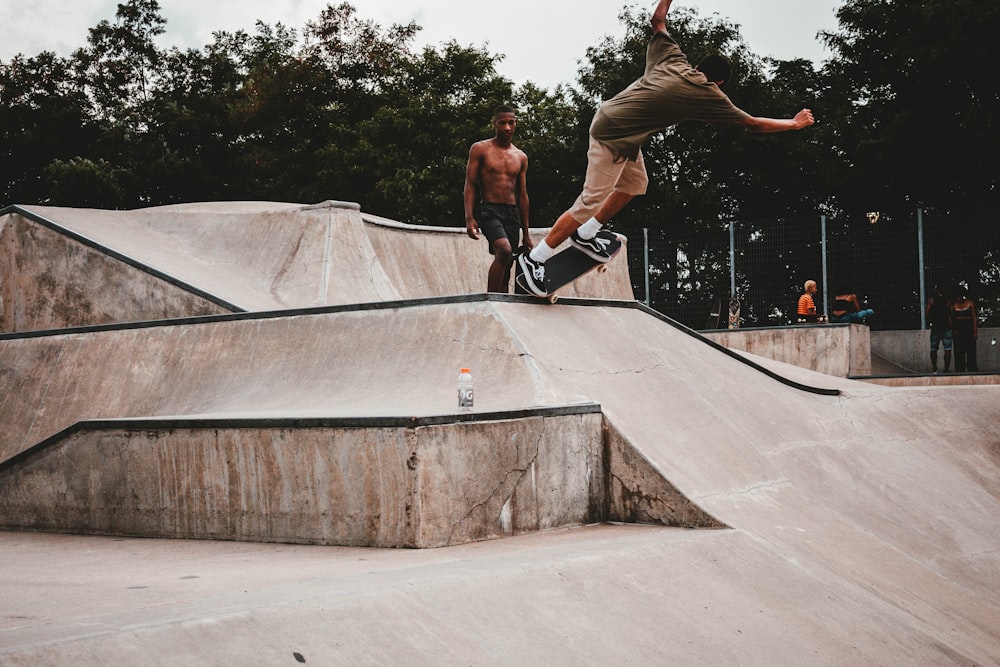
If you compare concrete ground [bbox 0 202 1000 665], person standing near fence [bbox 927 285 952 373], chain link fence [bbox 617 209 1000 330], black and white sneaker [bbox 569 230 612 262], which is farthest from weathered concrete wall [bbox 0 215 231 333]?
person standing near fence [bbox 927 285 952 373]

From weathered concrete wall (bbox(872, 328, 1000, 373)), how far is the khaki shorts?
11691 millimetres

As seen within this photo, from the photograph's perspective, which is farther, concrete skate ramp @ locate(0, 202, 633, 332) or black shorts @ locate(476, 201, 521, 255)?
concrete skate ramp @ locate(0, 202, 633, 332)

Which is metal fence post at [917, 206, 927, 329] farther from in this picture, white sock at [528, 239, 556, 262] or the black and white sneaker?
white sock at [528, 239, 556, 262]

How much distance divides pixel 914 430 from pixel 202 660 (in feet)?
22.6

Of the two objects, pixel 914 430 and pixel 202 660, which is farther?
pixel 914 430

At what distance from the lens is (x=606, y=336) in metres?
7.49

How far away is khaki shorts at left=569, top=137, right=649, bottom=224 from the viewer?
7164 millimetres

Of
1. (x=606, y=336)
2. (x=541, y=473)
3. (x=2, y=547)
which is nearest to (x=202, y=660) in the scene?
(x=541, y=473)

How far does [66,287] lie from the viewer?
11695 mm

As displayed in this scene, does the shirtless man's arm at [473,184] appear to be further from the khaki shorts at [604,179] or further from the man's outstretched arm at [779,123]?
the man's outstretched arm at [779,123]

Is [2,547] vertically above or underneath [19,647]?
underneath

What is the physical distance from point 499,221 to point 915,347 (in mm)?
11864

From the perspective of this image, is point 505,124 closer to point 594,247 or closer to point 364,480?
point 594,247

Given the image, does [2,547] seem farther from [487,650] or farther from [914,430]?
[914,430]
